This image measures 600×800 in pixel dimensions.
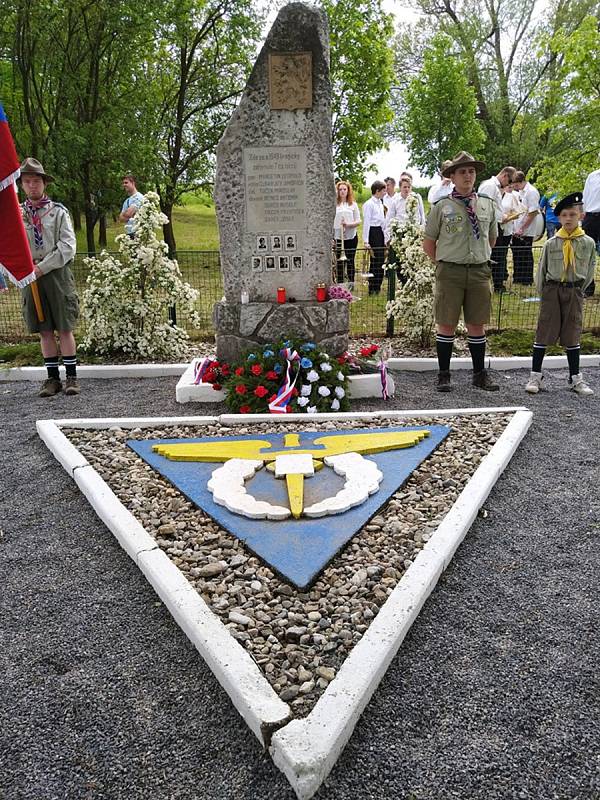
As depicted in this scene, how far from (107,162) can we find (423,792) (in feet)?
52.3

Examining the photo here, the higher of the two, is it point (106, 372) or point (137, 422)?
point (106, 372)

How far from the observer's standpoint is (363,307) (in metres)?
9.88

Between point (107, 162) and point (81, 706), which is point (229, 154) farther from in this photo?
point (107, 162)

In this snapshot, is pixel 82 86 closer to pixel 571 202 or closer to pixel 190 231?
pixel 190 231

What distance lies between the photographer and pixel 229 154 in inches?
240

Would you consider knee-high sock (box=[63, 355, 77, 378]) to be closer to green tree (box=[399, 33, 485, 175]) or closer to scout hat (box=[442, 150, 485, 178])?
scout hat (box=[442, 150, 485, 178])

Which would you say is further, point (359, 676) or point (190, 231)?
point (190, 231)

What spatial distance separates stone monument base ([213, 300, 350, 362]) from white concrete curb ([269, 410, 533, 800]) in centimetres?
289

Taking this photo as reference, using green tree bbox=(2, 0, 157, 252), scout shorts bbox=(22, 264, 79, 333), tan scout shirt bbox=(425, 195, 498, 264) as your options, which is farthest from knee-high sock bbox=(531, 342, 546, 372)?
green tree bbox=(2, 0, 157, 252)

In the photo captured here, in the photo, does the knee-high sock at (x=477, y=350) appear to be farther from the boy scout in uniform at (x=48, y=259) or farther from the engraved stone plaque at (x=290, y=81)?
the boy scout in uniform at (x=48, y=259)

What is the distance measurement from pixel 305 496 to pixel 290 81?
392 centimetres

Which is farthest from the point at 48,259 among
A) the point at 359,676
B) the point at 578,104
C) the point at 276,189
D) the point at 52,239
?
the point at 578,104

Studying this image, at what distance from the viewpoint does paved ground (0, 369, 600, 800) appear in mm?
2156

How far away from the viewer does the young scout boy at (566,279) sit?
602 cm
